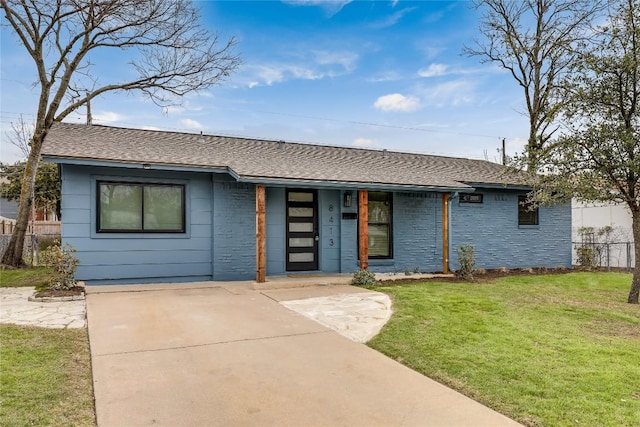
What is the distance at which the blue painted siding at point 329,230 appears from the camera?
10.2m

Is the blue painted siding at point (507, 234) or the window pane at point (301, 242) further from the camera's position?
the blue painted siding at point (507, 234)

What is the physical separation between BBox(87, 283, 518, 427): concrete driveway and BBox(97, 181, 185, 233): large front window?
9.66 ft

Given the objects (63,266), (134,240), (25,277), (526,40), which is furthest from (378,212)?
(526,40)

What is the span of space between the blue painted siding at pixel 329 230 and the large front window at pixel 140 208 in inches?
128

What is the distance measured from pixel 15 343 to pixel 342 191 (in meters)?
7.30

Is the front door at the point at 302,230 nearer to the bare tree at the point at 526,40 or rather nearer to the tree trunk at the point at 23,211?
the tree trunk at the point at 23,211

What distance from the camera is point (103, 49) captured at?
1182cm

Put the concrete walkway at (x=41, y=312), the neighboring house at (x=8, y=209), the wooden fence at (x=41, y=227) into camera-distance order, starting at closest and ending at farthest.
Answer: the concrete walkway at (x=41, y=312), the wooden fence at (x=41, y=227), the neighboring house at (x=8, y=209)

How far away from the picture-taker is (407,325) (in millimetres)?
5297

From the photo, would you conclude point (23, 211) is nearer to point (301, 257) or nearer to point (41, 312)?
point (41, 312)

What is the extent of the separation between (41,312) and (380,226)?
7517mm

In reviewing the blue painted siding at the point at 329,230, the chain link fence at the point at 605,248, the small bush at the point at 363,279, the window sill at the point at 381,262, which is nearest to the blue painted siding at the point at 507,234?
the chain link fence at the point at 605,248

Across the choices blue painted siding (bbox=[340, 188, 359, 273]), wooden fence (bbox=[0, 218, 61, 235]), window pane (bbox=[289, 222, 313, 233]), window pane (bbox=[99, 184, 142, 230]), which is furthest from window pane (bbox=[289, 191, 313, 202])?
wooden fence (bbox=[0, 218, 61, 235])

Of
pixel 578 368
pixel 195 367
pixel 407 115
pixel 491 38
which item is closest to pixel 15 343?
pixel 195 367
